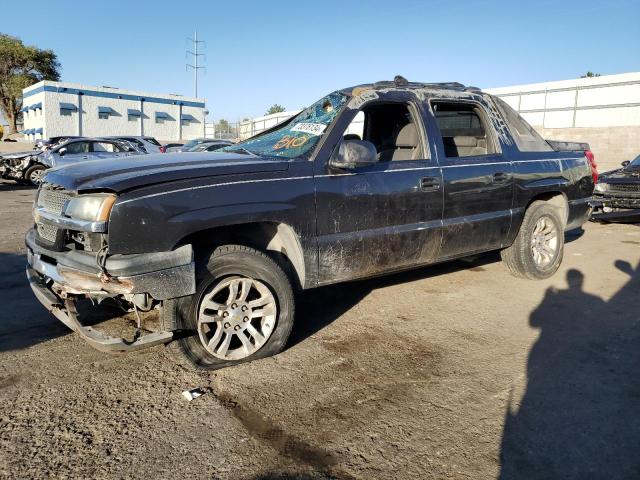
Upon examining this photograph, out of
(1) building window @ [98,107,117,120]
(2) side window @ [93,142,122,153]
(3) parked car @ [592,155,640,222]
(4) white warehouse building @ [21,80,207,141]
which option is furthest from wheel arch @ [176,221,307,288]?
(1) building window @ [98,107,117,120]

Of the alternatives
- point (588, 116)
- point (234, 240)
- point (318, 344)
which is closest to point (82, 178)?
point (234, 240)

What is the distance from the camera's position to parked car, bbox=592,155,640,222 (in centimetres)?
946

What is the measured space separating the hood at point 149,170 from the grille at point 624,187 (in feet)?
28.1

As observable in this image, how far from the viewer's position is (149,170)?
10.8 feet

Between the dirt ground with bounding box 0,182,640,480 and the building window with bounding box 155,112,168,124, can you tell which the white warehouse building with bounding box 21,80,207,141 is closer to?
the building window with bounding box 155,112,168,124

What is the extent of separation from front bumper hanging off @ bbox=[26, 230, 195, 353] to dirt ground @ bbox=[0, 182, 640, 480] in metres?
0.35

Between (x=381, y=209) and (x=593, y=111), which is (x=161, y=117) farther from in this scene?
(x=381, y=209)

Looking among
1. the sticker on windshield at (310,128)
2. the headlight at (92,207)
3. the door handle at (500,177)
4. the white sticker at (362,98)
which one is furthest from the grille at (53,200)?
the door handle at (500,177)

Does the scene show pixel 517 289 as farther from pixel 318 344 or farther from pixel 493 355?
pixel 318 344

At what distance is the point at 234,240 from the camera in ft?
11.8

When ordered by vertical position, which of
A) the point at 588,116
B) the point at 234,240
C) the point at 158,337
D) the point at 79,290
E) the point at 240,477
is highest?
the point at 588,116

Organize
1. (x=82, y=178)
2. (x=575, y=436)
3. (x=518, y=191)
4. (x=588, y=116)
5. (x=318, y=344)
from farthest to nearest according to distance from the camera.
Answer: (x=588, y=116) → (x=518, y=191) → (x=318, y=344) → (x=82, y=178) → (x=575, y=436)

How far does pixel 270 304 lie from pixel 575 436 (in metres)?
1.96

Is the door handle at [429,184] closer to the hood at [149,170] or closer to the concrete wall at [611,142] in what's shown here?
the hood at [149,170]
